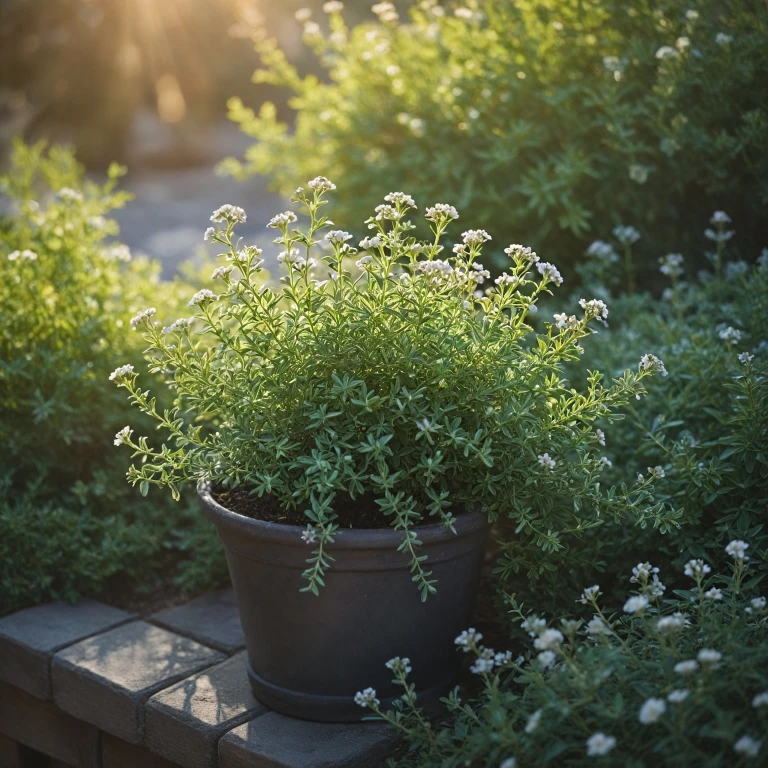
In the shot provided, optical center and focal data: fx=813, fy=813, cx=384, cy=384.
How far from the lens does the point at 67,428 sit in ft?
8.45

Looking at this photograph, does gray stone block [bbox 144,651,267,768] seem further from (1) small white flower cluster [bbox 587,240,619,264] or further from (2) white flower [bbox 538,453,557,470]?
(1) small white flower cluster [bbox 587,240,619,264]

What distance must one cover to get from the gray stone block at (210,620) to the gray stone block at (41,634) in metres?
0.13

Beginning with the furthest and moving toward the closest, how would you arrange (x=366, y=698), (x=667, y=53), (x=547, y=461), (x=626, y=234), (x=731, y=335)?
(x=626, y=234) < (x=667, y=53) < (x=731, y=335) < (x=547, y=461) < (x=366, y=698)

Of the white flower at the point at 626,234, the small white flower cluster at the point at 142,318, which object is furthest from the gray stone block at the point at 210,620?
the white flower at the point at 626,234

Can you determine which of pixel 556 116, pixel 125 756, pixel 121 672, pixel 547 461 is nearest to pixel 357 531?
pixel 547 461

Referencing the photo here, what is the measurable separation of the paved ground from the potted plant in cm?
511

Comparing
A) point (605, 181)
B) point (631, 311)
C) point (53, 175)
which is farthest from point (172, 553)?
point (605, 181)

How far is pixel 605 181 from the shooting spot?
10.7 ft

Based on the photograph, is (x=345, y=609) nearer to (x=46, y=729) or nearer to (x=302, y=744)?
(x=302, y=744)

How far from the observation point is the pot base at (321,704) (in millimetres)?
1757

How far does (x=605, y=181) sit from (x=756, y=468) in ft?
5.43

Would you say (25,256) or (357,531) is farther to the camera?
(25,256)

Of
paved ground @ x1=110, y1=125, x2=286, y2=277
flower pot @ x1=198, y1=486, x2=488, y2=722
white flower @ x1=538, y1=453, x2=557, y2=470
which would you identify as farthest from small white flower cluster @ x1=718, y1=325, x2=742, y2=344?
paved ground @ x1=110, y1=125, x2=286, y2=277

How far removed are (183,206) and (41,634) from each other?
8363 mm
